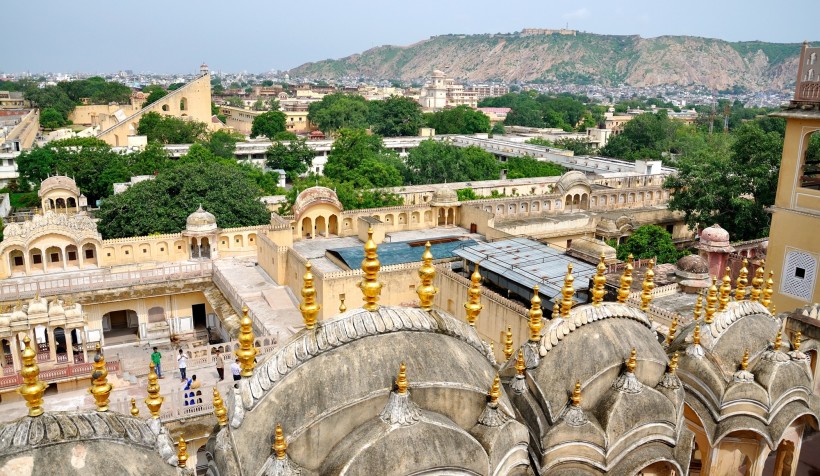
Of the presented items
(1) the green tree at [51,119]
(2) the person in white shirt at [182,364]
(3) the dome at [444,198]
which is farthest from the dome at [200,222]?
(1) the green tree at [51,119]

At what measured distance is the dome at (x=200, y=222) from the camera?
26.6 meters

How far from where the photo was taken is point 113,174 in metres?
39.9

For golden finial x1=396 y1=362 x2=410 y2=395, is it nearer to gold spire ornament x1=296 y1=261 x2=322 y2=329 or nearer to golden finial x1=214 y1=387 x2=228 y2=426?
gold spire ornament x1=296 y1=261 x2=322 y2=329

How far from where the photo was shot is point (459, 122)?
7831cm

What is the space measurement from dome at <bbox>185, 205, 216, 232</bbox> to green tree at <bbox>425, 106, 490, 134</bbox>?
5456 cm

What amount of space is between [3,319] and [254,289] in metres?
8.01

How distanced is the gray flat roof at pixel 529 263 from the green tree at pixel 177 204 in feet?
38.1

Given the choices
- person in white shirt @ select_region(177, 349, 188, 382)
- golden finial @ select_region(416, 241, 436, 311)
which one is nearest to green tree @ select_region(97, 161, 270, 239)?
person in white shirt @ select_region(177, 349, 188, 382)

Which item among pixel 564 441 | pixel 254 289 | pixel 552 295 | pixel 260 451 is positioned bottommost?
pixel 254 289

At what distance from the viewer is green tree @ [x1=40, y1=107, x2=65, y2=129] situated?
75.7 metres

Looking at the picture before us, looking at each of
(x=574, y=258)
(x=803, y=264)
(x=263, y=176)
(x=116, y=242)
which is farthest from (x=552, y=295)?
(x=263, y=176)

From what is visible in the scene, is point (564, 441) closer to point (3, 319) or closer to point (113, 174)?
point (3, 319)

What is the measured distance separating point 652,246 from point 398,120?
175 ft

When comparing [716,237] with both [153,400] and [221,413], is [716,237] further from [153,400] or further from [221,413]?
[153,400]
